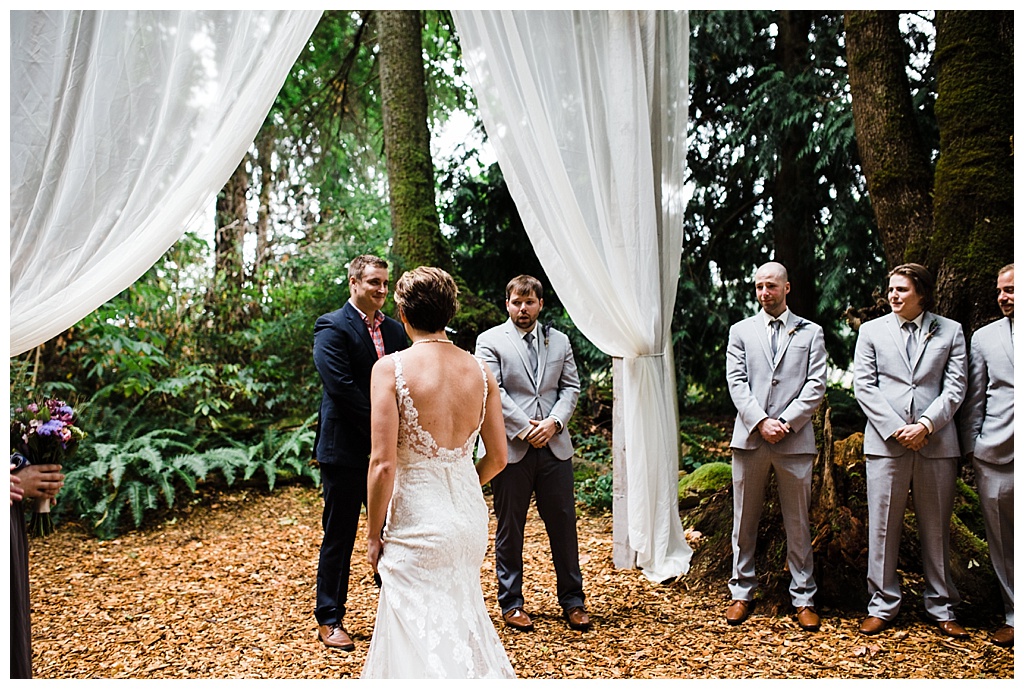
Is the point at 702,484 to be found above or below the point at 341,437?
below

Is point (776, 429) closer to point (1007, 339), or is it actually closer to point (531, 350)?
point (1007, 339)

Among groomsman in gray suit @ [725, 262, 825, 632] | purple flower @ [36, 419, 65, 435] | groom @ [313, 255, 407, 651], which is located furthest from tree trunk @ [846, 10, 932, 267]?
purple flower @ [36, 419, 65, 435]

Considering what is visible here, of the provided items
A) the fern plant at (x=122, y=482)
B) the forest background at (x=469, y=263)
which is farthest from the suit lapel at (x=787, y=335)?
the fern plant at (x=122, y=482)

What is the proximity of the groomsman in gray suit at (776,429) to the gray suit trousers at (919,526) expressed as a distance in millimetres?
273

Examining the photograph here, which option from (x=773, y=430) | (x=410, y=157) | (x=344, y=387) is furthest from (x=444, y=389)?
(x=410, y=157)

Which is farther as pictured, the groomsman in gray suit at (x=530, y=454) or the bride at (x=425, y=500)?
the groomsman in gray suit at (x=530, y=454)

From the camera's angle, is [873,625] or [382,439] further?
[873,625]

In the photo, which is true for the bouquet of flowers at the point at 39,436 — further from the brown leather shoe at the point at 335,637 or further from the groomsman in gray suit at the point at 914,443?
the groomsman in gray suit at the point at 914,443

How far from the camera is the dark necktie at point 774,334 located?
138 inches

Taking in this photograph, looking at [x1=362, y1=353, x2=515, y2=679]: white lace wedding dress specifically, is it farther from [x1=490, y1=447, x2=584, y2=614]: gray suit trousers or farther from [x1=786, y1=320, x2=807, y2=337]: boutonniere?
[x1=786, y1=320, x2=807, y2=337]: boutonniere

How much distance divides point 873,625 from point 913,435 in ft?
2.59

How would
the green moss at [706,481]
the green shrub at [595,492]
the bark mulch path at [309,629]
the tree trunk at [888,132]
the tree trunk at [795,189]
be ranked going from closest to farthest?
the bark mulch path at [309,629] → the tree trunk at [888,132] → the green moss at [706,481] → the green shrub at [595,492] → the tree trunk at [795,189]

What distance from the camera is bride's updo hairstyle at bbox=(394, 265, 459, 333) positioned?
2295 mm

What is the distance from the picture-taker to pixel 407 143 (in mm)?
5930
